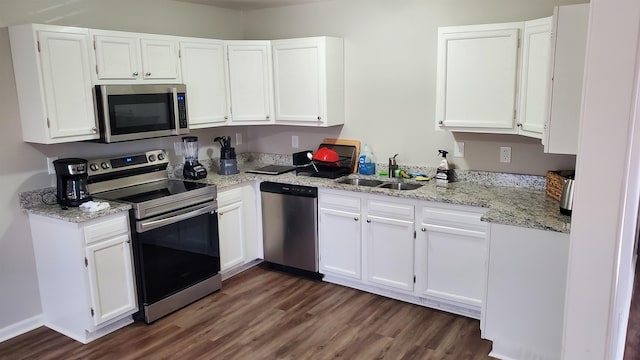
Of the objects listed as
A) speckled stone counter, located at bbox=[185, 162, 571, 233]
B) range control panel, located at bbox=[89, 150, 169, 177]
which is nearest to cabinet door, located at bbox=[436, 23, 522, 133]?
speckled stone counter, located at bbox=[185, 162, 571, 233]

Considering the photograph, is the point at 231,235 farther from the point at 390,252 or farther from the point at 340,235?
the point at 390,252

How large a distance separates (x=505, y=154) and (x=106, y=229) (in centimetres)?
285

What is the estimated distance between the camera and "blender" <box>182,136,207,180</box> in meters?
4.21

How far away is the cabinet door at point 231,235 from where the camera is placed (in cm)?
414

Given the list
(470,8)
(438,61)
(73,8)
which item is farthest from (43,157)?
(470,8)

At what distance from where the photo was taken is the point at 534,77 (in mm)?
3139

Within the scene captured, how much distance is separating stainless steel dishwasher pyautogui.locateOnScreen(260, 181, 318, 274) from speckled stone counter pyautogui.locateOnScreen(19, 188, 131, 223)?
51.4 inches

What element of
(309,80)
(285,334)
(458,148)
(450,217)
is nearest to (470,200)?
(450,217)

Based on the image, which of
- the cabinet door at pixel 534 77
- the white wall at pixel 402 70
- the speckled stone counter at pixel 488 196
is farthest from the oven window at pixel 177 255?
the cabinet door at pixel 534 77

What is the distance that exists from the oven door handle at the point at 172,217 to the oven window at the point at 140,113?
655 mm

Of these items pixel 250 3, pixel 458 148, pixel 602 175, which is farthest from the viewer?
pixel 250 3

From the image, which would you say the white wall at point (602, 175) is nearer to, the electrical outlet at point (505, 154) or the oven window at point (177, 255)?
the electrical outlet at point (505, 154)

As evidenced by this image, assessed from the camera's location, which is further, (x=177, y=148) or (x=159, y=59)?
(x=177, y=148)

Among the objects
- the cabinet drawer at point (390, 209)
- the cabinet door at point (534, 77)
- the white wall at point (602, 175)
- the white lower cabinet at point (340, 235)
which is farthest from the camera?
the white lower cabinet at point (340, 235)
